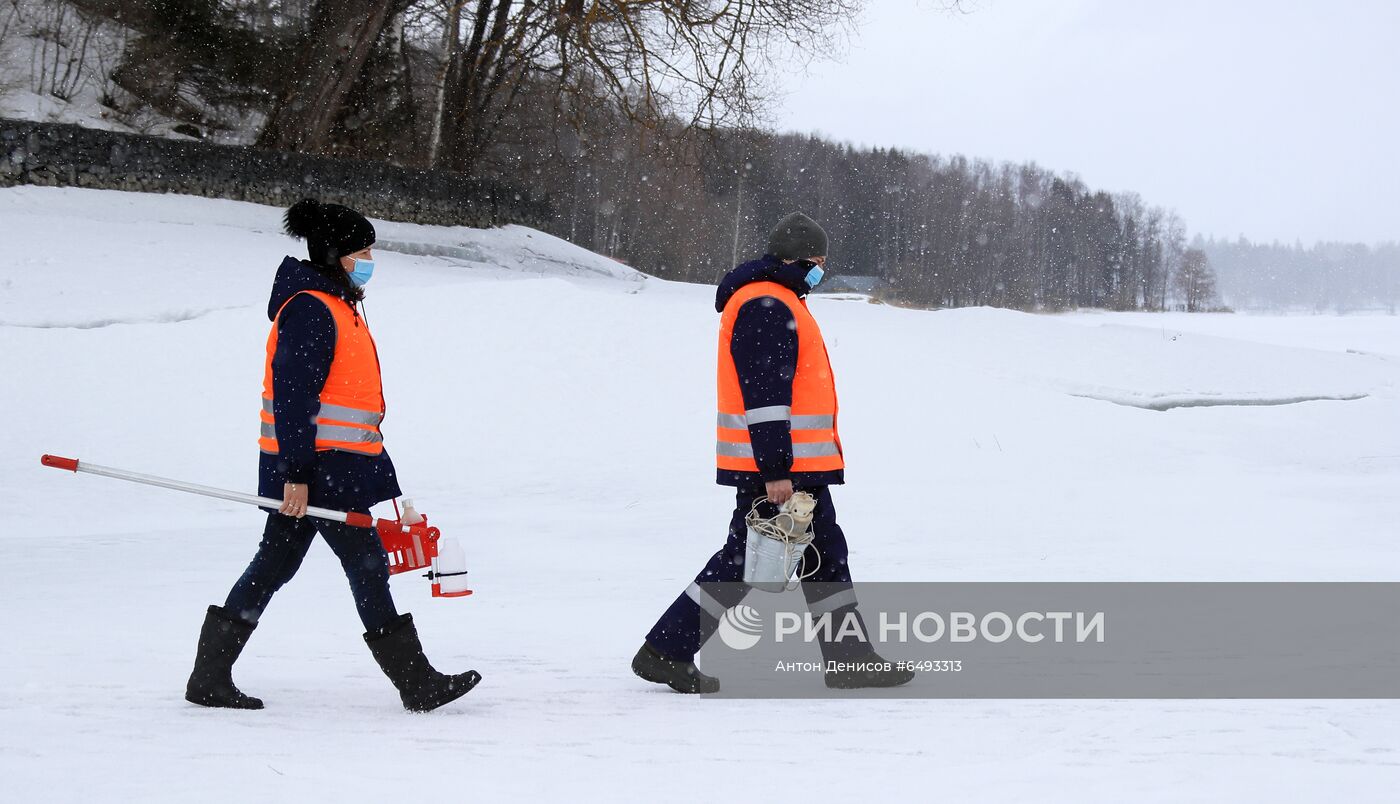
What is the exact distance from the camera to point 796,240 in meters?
4.10

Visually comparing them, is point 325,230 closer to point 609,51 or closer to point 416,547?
point 416,547

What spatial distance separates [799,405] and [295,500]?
161 cm

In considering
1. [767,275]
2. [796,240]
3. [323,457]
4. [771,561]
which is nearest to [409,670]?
[323,457]

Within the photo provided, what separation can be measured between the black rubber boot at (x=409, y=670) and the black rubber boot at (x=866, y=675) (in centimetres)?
125

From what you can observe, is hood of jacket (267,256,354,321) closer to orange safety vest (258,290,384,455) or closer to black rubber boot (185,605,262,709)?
orange safety vest (258,290,384,455)

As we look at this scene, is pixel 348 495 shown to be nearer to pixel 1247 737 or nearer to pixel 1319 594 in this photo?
pixel 1247 737

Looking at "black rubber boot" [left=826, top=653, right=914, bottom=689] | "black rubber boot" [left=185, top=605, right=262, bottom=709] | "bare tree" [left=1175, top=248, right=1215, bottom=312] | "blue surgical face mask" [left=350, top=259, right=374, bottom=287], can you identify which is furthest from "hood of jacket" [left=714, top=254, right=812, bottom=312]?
"bare tree" [left=1175, top=248, right=1215, bottom=312]

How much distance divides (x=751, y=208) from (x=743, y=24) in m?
40.5

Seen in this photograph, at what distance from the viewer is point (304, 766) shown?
318cm

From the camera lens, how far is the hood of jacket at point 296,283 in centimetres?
377

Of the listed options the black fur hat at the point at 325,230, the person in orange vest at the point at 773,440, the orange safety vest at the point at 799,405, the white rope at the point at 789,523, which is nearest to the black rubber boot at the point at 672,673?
the person in orange vest at the point at 773,440

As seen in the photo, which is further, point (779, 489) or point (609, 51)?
point (609, 51)

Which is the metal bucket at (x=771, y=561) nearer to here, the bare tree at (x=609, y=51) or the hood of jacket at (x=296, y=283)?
the hood of jacket at (x=296, y=283)

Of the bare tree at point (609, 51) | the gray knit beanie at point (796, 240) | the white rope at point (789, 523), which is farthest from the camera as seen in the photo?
the bare tree at point (609, 51)
